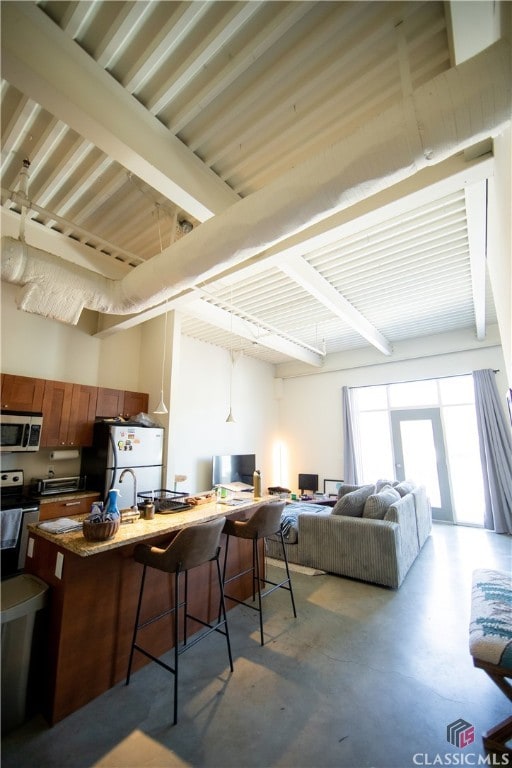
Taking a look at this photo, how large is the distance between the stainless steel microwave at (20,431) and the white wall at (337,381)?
546 centimetres

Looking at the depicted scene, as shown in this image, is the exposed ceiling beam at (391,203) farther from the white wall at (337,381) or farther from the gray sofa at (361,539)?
the white wall at (337,381)

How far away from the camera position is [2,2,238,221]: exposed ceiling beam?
4.85 feet

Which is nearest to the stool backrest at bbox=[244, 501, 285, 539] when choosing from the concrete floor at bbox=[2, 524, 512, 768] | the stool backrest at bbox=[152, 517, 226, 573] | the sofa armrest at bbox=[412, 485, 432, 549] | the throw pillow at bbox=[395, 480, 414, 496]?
the stool backrest at bbox=[152, 517, 226, 573]

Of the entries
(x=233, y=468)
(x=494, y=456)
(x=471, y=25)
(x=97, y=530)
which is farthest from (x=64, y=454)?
(x=494, y=456)

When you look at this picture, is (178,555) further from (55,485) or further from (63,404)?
(63,404)

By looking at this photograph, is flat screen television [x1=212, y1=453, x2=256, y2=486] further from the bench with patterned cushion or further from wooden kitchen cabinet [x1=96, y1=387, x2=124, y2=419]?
the bench with patterned cushion

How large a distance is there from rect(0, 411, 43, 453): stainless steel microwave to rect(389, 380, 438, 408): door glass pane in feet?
20.4

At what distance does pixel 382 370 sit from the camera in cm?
674

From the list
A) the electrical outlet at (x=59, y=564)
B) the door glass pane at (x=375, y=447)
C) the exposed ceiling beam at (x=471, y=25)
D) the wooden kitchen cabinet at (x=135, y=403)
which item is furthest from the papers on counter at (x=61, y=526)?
the door glass pane at (x=375, y=447)

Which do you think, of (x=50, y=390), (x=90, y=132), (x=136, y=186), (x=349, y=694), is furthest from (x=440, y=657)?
(x=50, y=390)

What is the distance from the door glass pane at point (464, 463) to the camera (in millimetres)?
5660

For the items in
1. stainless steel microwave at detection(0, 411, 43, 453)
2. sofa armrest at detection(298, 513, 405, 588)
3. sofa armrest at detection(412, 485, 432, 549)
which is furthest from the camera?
sofa armrest at detection(412, 485, 432, 549)

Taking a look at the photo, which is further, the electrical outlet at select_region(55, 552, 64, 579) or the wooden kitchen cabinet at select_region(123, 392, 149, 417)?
the wooden kitchen cabinet at select_region(123, 392, 149, 417)

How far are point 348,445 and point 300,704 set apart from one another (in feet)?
17.3
